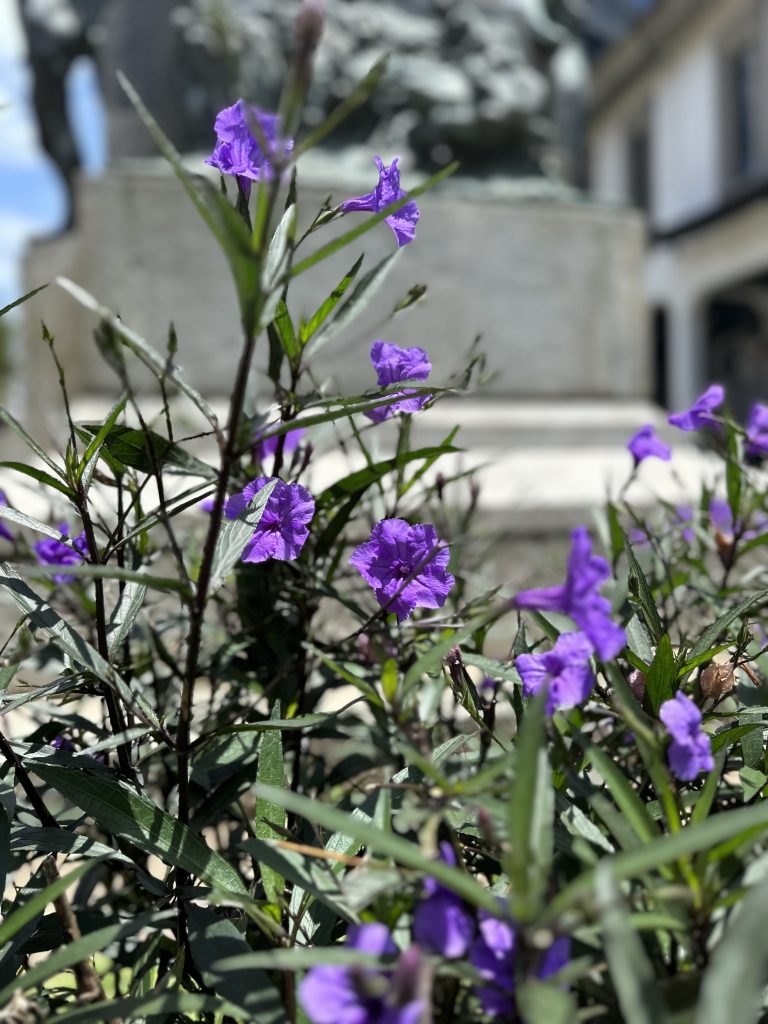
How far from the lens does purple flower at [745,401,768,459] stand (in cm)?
97

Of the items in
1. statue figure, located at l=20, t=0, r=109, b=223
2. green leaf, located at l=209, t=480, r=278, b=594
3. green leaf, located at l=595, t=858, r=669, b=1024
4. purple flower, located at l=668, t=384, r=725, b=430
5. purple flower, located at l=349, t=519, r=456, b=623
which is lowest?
green leaf, located at l=595, t=858, r=669, b=1024

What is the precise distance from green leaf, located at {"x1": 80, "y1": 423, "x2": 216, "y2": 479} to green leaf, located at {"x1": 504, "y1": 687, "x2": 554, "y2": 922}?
252 mm

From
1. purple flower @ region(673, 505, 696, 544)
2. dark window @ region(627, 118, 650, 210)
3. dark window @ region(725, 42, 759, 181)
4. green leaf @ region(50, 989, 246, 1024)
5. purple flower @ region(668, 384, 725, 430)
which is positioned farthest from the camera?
dark window @ region(627, 118, 650, 210)

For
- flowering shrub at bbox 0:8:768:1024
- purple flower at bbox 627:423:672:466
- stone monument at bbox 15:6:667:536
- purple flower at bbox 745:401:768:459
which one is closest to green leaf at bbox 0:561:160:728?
flowering shrub at bbox 0:8:768:1024

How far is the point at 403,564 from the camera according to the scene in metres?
0.61

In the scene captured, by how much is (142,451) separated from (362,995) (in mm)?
363

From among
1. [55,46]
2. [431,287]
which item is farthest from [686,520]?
[55,46]

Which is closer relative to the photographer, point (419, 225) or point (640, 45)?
point (419, 225)

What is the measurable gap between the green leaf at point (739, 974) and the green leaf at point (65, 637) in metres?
0.34

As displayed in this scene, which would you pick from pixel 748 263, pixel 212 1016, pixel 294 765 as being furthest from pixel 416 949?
pixel 748 263

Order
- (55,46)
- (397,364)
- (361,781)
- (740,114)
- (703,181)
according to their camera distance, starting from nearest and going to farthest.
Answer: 1. (397,364)
2. (361,781)
3. (55,46)
4. (740,114)
5. (703,181)

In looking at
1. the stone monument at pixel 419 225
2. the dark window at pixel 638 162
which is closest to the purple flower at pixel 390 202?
the stone monument at pixel 419 225

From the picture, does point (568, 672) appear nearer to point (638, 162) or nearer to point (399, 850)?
point (399, 850)

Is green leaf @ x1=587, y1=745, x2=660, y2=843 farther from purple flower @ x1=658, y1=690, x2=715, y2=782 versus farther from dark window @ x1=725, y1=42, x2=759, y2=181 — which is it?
dark window @ x1=725, y1=42, x2=759, y2=181
